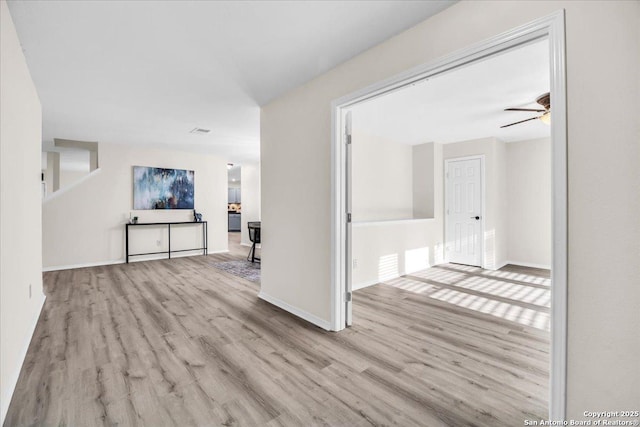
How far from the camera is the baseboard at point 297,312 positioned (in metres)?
2.76

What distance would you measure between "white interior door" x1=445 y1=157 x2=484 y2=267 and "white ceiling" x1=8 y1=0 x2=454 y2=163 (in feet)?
13.2

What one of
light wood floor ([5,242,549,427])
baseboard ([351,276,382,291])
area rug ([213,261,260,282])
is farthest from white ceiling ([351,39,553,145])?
area rug ([213,261,260,282])

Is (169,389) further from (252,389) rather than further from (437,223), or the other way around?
(437,223)

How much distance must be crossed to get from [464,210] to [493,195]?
55 cm

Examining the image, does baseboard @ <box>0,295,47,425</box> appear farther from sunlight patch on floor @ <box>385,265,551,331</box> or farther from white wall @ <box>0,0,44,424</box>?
sunlight patch on floor @ <box>385,265,551,331</box>

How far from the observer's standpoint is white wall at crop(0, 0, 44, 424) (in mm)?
1716

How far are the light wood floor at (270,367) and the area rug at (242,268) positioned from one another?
128cm

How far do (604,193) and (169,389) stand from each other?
101 inches

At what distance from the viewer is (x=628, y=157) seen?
1.24 m

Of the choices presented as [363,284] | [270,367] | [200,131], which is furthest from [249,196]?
[270,367]

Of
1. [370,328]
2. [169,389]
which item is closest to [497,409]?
[370,328]

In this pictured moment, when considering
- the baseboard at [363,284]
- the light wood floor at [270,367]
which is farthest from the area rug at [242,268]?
the baseboard at [363,284]

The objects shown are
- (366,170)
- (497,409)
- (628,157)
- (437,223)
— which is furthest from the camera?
(437,223)

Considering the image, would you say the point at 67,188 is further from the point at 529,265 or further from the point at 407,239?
the point at 529,265
